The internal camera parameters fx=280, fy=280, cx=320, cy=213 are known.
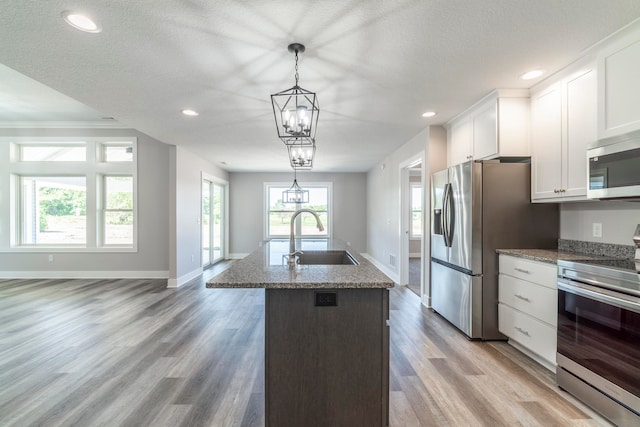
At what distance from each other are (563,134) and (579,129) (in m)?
0.15

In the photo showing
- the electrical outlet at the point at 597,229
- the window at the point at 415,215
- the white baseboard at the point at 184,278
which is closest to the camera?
the electrical outlet at the point at 597,229

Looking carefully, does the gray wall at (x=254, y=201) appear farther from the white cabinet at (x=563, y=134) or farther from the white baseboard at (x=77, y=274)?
the white cabinet at (x=563, y=134)

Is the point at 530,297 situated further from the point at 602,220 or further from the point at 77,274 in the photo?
the point at 77,274

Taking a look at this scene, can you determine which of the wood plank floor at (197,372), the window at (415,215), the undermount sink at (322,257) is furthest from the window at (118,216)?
the window at (415,215)

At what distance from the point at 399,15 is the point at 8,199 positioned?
24.1ft

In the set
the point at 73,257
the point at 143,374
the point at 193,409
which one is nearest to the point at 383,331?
the point at 193,409

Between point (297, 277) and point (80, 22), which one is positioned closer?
point (297, 277)

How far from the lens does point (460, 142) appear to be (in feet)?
11.4

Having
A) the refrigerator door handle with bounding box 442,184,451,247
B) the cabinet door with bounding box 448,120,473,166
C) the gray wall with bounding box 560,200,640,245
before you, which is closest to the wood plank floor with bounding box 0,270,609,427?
the refrigerator door handle with bounding box 442,184,451,247

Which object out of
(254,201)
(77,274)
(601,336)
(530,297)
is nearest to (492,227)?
(530,297)

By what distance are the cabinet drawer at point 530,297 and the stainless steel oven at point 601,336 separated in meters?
0.15

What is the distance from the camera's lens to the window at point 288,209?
8.15 m

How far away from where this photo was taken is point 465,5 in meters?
1.61

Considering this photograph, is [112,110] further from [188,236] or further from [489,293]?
[489,293]
